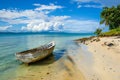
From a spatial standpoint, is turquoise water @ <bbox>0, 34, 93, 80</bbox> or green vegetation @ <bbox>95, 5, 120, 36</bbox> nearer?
turquoise water @ <bbox>0, 34, 93, 80</bbox>

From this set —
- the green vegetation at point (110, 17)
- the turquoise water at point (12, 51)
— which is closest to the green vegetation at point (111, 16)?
the green vegetation at point (110, 17)

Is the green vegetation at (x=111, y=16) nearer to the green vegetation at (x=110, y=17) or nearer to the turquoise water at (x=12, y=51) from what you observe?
the green vegetation at (x=110, y=17)

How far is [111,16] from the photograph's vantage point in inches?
1886

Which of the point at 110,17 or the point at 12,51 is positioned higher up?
the point at 110,17

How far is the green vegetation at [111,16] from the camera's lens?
158 ft

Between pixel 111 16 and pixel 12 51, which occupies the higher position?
pixel 111 16

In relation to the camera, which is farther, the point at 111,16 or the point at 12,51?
the point at 111,16

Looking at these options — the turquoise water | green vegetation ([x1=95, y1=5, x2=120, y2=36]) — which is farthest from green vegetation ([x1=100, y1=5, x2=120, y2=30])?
the turquoise water

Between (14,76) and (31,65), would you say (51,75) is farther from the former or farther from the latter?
(31,65)

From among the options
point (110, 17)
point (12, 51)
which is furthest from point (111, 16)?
point (12, 51)

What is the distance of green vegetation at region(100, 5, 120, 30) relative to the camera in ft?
158

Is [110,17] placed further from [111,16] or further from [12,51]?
[12,51]

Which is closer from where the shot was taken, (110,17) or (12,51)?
(12,51)

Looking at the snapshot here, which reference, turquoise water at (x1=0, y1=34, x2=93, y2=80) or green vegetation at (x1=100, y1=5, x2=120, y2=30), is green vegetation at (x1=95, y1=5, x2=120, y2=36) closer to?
green vegetation at (x1=100, y1=5, x2=120, y2=30)
